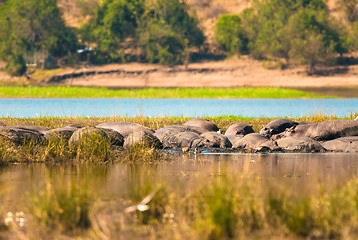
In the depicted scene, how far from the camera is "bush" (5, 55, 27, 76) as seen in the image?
65.7m

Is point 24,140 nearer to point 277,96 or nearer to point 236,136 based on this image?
point 236,136

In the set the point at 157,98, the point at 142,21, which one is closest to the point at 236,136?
the point at 157,98

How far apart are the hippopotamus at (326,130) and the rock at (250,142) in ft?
4.54

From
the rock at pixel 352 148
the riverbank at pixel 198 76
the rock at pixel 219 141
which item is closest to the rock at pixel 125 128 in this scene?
the rock at pixel 219 141

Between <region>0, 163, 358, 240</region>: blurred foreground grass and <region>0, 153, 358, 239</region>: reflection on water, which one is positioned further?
<region>0, 153, 358, 239</region>: reflection on water

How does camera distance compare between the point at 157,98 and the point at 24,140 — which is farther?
the point at 157,98

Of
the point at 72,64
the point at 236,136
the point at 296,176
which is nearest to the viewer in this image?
the point at 296,176

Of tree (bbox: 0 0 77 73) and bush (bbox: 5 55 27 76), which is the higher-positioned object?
tree (bbox: 0 0 77 73)

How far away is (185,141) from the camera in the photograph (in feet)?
55.1

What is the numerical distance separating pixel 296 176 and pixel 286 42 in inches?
2213

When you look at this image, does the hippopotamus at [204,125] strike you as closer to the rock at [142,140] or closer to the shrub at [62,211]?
the rock at [142,140]

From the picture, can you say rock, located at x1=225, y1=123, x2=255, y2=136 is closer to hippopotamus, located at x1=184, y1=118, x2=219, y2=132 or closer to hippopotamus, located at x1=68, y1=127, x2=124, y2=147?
hippopotamus, located at x1=184, y1=118, x2=219, y2=132

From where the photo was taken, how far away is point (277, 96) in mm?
45938

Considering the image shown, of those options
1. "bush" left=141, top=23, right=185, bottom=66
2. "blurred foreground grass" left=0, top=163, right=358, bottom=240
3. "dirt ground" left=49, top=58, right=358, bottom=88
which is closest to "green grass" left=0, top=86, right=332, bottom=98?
"dirt ground" left=49, top=58, right=358, bottom=88
